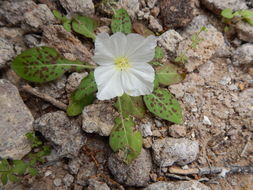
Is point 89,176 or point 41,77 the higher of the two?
point 41,77

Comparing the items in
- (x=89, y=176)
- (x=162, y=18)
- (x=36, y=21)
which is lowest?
(x=89, y=176)

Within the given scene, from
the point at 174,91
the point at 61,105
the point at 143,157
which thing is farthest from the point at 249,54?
the point at 61,105

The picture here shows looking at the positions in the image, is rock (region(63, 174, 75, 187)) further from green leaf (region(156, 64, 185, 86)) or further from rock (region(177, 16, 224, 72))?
rock (region(177, 16, 224, 72))

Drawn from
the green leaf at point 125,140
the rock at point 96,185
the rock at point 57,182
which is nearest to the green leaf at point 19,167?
the rock at point 57,182

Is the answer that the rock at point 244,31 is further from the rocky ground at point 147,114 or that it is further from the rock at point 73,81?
the rock at point 73,81

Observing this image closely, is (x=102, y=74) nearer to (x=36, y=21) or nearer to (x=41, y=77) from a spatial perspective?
(x=41, y=77)

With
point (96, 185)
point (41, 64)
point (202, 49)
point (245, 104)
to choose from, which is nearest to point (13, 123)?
point (41, 64)

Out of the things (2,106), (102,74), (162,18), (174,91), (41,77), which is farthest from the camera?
(162,18)
